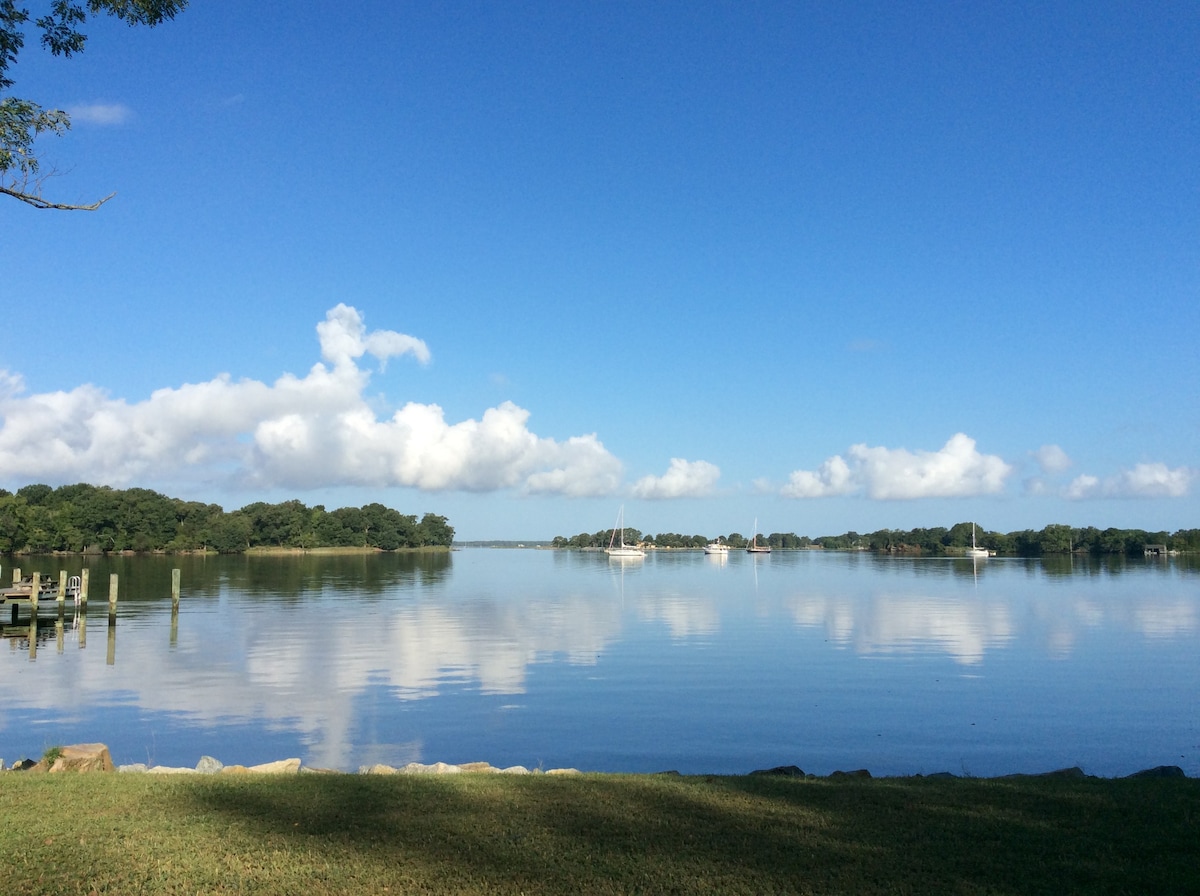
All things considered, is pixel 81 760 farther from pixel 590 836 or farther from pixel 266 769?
pixel 590 836

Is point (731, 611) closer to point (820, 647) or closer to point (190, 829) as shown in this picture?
point (820, 647)

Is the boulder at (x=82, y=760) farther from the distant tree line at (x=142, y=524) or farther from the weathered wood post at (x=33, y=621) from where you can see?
the distant tree line at (x=142, y=524)

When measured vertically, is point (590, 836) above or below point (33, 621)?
above

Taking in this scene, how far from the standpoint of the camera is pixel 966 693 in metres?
23.2

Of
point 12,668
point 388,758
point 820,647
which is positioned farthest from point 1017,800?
point 12,668

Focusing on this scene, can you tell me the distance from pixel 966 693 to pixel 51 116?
75.0ft

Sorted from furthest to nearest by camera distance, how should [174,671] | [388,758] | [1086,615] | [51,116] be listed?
[1086,615], [174,671], [388,758], [51,116]

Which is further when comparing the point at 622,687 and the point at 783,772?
the point at 622,687

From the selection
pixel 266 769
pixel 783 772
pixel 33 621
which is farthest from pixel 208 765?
pixel 33 621

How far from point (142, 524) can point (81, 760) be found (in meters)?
151

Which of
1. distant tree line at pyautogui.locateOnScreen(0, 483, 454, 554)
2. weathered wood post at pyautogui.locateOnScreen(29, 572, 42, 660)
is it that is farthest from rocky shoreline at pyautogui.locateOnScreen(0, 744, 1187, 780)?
distant tree line at pyautogui.locateOnScreen(0, 483, 454, 554)

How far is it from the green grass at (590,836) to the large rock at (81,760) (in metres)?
0.86

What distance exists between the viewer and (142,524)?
14625 cm

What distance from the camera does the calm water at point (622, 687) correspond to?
17.1m
